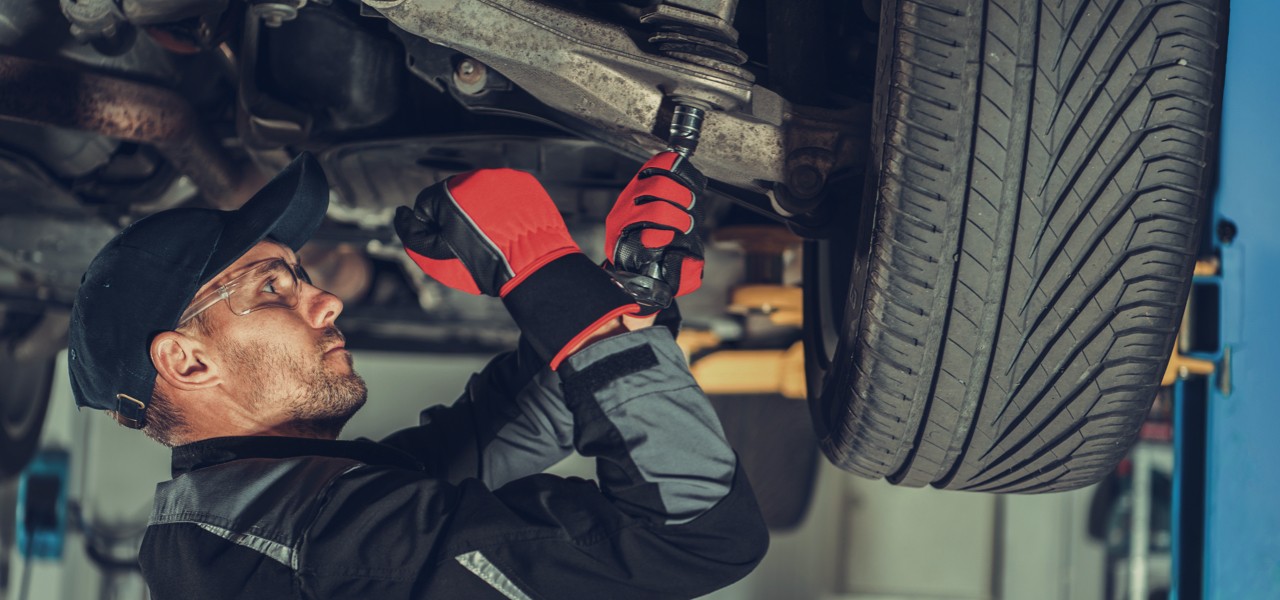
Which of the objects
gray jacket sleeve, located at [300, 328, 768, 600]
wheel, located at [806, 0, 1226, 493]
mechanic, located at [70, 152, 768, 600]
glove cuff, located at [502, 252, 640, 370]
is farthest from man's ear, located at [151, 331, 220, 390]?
wheel, located at [806, 0, 1226, 493]

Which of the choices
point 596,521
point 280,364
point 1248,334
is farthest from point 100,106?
point 1248,334

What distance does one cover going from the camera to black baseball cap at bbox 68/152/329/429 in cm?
128

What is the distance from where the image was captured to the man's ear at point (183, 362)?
1277 mm

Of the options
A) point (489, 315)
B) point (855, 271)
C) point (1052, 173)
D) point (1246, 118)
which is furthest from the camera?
point (489, 315)

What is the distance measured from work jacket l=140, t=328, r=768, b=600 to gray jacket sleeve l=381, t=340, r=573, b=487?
0.97ft

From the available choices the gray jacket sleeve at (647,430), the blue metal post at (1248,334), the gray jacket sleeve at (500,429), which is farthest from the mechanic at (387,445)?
the blue metal post at (1248,334)

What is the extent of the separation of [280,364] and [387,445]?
18 cm

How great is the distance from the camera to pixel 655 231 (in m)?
1.19

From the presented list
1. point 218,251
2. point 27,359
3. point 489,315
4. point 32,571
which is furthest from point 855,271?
point 32,571

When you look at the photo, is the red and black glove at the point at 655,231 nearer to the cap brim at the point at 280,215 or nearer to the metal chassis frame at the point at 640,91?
the metal chassis frame at the point at 640,91

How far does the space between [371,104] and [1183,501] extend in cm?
142

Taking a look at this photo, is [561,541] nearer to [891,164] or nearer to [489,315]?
[891,164]

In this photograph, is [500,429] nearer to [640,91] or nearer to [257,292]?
[257,292]

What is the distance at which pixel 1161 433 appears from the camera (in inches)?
146
